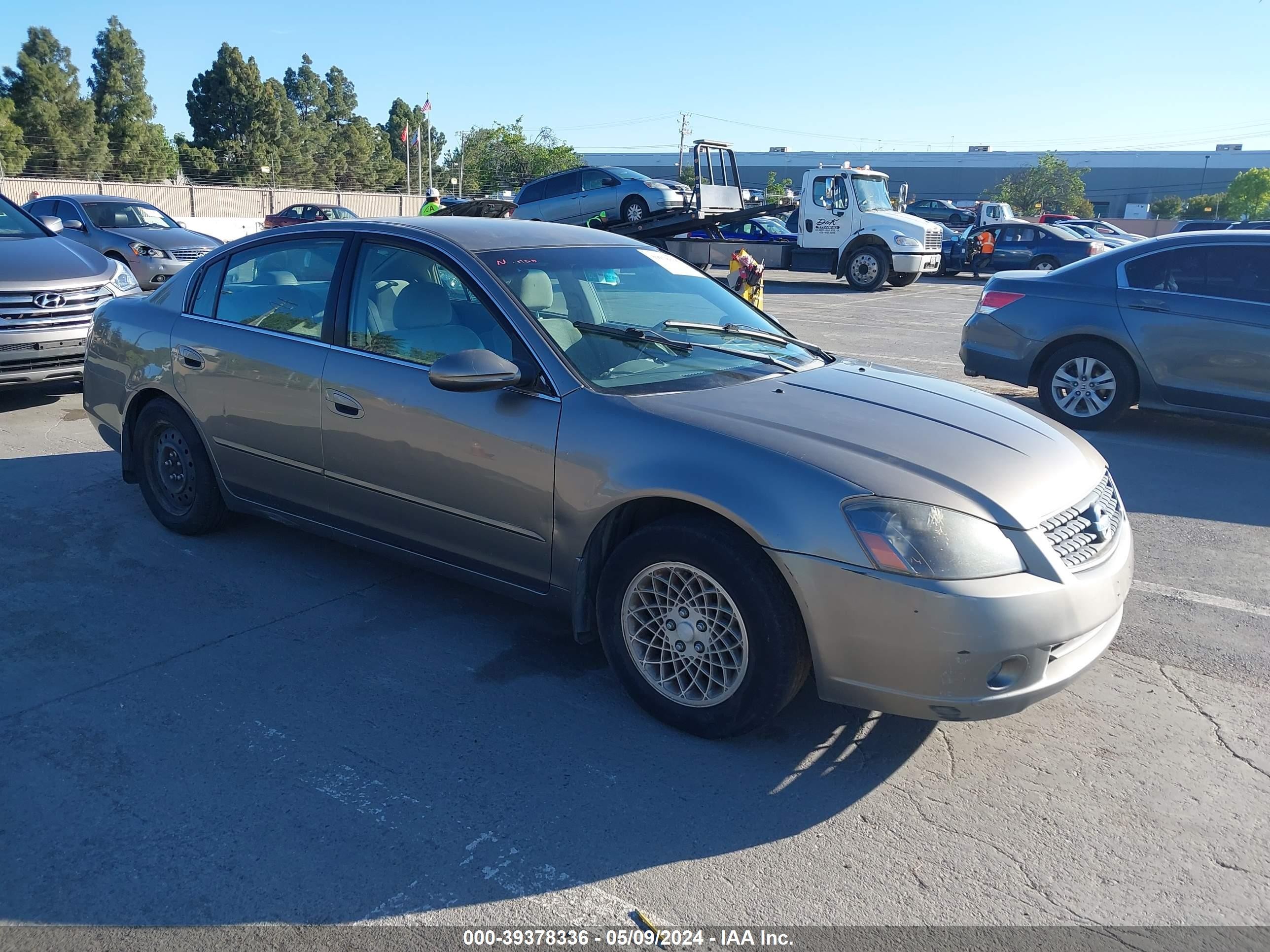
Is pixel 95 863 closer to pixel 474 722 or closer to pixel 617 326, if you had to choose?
pixel 474 722

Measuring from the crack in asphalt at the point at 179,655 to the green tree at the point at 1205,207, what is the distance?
71.7 metres

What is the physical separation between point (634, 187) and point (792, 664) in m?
22.5

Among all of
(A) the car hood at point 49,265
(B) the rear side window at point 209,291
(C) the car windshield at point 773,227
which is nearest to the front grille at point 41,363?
(A) the car hood at point 49,265

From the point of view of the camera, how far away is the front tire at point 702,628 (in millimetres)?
A: 3258

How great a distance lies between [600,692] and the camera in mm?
3861

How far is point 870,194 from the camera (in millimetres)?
23500

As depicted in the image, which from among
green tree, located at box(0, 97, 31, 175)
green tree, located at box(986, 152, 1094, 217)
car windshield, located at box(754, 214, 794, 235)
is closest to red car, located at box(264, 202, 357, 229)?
car windshield, located at box(754, 214, 794, 235)

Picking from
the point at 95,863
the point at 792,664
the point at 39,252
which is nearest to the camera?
the point at 95,863

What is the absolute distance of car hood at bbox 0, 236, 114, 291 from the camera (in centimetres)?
802

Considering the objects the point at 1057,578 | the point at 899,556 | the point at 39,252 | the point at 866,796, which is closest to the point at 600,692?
the point at 866,796

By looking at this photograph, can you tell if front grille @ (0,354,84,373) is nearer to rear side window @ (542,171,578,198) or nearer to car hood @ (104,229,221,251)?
car hood @ (104,229,221,251)

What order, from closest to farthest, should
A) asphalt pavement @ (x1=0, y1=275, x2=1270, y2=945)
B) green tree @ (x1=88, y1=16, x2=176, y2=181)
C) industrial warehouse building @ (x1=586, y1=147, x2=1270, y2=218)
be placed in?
asphalt pavement @ (x1=0, y1=275, x2=1270, y2=945), green tree @ (x1=88, y1=16, x2=176, y2=181), industrial warehouse building @ (x1=586, y1=147, x2=1270, y2=218)

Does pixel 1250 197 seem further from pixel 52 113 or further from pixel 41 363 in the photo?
pixel 41 363

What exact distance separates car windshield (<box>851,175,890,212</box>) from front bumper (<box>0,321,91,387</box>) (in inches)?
722
